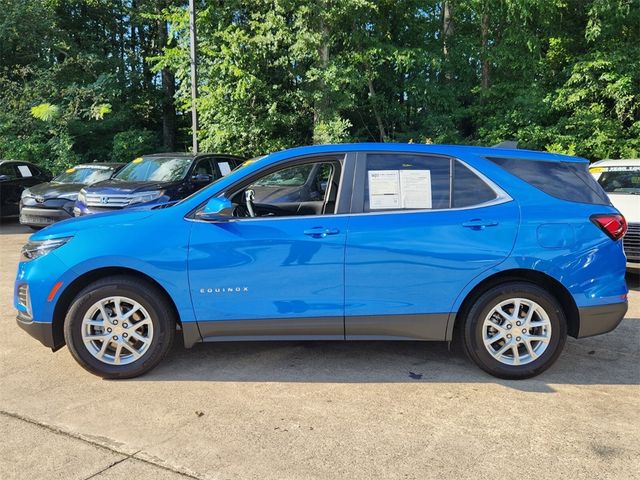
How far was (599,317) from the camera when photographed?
404 cm

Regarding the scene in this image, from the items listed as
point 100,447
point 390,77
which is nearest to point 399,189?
point 100,447

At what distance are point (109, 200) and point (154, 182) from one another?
80cm

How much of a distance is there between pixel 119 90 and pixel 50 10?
357 centimetres

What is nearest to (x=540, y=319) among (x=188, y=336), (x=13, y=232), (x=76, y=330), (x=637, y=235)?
(x=188, y=336)

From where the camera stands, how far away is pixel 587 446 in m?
3.13

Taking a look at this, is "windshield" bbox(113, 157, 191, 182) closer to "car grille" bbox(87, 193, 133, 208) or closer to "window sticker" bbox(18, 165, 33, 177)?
"car grille" bbox(87, 193, 133, 208)

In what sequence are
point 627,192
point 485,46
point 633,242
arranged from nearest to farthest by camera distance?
point 633,242
point 627,192
point 485,46

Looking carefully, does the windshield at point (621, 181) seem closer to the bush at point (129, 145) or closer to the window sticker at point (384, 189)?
the window sticker at point (384, 189)

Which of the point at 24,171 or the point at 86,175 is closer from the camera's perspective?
the point at 86,175

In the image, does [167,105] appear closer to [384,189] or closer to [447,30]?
[447,30]

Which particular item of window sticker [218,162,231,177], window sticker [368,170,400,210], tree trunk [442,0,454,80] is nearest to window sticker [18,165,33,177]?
window sticker [218,162,231,177]

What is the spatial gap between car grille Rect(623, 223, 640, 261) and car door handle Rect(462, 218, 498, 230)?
3966 millimetres

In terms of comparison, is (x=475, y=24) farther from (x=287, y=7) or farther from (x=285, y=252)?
(x=285, y=252)

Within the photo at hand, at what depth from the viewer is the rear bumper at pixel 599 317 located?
4023 millimetres
